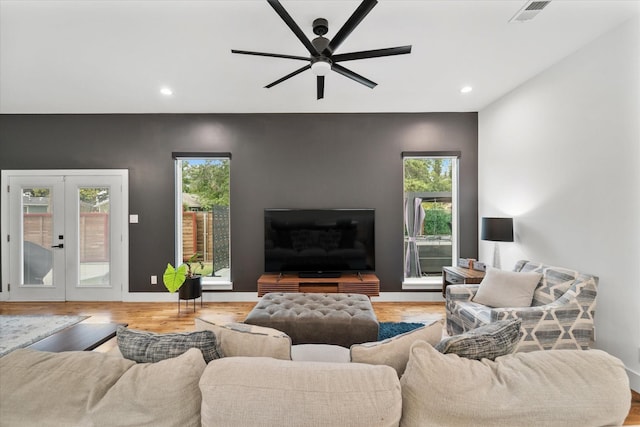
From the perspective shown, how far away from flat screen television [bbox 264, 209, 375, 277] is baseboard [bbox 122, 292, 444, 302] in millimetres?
576

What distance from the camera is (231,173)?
Answer: 174 inches

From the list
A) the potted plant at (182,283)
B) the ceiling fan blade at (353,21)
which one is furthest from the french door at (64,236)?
the ceiling fan blade at (353,21)

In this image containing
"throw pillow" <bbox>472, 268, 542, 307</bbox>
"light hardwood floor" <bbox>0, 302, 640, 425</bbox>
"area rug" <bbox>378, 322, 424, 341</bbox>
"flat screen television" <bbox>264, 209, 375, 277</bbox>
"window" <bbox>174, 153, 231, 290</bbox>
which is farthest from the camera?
"window" <bbox>174, 153, 231, 290</bbox>

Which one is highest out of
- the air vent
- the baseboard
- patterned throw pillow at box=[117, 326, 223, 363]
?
the air vent

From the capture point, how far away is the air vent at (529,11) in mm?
2101

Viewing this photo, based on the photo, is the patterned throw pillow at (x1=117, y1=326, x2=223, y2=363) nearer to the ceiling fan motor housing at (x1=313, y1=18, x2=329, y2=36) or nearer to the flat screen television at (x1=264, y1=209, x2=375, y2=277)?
the ceiling fan motor housing at (x1=313, y1=18, x2=329, y2=36)

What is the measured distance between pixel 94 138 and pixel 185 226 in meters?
1.90

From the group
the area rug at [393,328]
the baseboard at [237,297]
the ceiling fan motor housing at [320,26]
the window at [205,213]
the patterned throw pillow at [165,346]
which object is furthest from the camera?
the window at [205,213]

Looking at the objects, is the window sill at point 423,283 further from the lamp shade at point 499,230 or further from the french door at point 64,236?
the french door at point 64,236

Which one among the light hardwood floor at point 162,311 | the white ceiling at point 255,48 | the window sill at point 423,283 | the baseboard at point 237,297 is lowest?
the light hardwood floor at point 162,311

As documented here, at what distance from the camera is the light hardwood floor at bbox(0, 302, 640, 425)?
367 cm

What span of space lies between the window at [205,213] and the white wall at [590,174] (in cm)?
397

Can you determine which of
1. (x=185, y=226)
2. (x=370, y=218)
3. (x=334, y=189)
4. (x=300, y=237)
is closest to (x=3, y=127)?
(x=185, y=226)

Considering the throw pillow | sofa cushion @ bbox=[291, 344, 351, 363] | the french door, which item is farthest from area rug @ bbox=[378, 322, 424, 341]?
the french door
